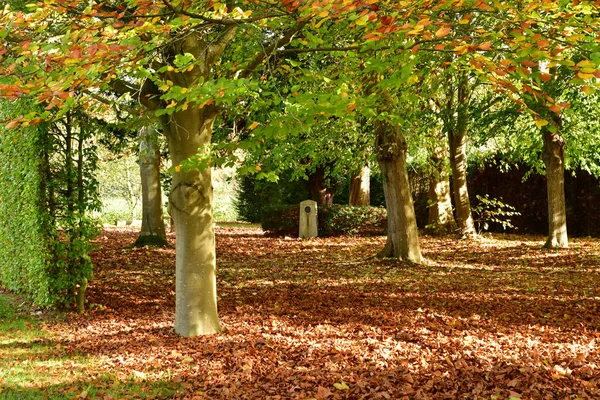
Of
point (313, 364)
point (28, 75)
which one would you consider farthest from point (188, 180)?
point (313, 364)

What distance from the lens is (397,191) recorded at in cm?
1244

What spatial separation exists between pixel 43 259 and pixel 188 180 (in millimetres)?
3010

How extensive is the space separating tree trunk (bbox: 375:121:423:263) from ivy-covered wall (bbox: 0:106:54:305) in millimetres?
6826

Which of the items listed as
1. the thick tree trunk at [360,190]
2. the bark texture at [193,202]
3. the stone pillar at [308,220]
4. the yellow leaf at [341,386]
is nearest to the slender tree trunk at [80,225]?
the bark texture at [193,202]

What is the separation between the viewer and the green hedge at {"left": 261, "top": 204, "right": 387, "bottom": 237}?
2070 centimetres

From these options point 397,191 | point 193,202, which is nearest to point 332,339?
point 193,202

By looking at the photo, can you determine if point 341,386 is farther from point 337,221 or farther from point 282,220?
point 282,220

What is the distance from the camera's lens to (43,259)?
821 cm

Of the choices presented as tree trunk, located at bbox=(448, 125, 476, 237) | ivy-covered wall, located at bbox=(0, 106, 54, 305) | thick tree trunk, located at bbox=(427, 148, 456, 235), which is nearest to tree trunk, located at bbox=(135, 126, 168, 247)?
ivy-covered wall, located at bbox=(0, 106, 54, 305)

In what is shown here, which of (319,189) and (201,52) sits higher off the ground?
(201,52)

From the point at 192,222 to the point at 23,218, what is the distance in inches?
142

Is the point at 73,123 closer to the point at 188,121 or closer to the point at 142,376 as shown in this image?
the point at 188,121

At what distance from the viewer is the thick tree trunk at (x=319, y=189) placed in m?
23.7

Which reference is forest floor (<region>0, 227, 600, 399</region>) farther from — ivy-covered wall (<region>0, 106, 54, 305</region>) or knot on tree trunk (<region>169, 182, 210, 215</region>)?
knot on tree trunk (<region>169, 182, 210, 215</region>)
